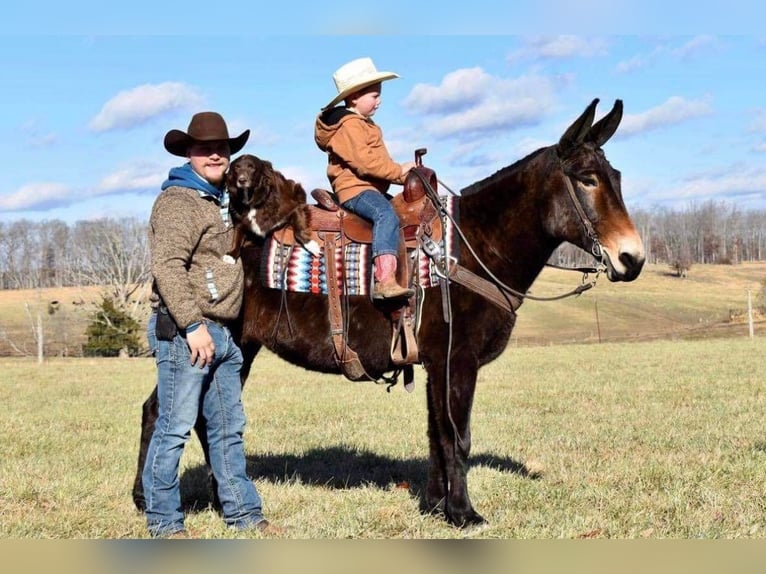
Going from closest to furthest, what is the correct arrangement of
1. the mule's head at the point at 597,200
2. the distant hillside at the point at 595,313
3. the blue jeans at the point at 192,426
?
the blue jeans at the point at 192,426
the mule's head at the point at 597,200
the distant hillside at the point at 595,313

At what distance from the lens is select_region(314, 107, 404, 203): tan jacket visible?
17.2 feet

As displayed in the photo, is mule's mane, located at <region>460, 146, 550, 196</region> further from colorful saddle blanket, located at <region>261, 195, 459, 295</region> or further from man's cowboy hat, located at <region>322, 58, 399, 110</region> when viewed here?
man's cowboy hat, located at <region>322, 58, 399, 110</region>

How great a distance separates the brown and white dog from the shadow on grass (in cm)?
230

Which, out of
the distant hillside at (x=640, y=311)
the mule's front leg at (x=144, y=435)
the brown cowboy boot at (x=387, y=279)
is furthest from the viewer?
the distant hillside at (x=640, y=311)

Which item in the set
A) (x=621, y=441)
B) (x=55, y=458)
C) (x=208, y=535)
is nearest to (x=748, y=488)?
(x=621, y=441)

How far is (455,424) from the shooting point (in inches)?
210

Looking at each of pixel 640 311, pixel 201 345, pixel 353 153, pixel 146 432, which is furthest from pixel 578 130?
pixel 640 311

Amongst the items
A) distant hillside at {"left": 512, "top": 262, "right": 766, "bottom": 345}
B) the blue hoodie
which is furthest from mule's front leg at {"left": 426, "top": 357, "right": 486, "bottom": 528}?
distant hillside at {"left": 512, "top": 262, "right": 766, "bottom": 345}

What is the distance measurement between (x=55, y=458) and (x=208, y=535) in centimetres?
382

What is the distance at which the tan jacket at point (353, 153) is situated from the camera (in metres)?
5.25

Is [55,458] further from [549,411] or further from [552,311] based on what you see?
[552,311]

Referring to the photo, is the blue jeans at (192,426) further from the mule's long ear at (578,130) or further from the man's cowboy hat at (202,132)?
the mule's long ear at (578,130)

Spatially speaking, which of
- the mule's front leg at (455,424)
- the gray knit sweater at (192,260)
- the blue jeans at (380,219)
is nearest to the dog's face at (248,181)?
the gray knit sweater at (192,260)

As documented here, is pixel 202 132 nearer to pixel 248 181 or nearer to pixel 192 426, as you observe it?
pixel 248 181
